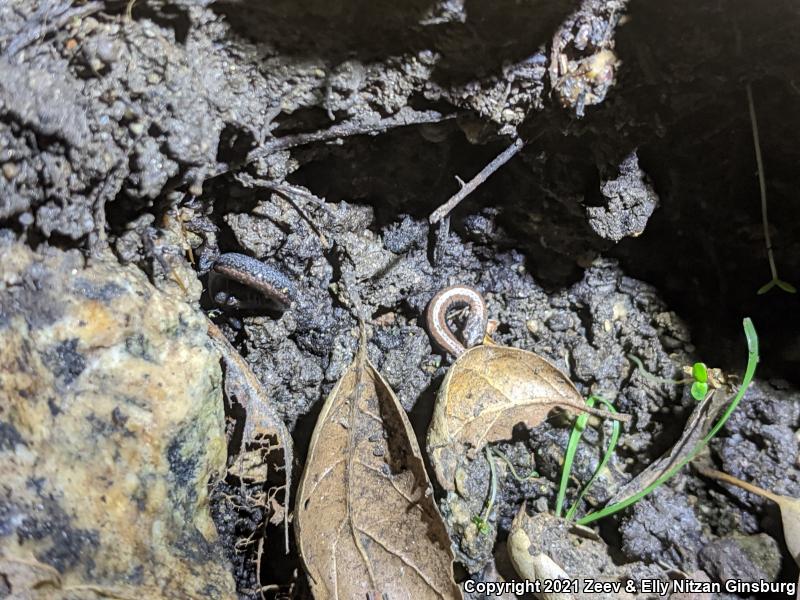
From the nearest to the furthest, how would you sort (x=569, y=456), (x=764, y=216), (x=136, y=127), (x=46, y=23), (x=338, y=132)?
(x=46, y=23) → (x=136, y=127) → (x=338, y=132) → (x=764, y=216) → (x=569, y=456)

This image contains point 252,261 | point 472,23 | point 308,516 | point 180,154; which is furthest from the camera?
point 252,261

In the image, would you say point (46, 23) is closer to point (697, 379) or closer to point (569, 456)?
point (569, 456)

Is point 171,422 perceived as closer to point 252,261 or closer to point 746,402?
point 252,261

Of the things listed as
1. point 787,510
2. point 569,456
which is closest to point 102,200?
point 569,456

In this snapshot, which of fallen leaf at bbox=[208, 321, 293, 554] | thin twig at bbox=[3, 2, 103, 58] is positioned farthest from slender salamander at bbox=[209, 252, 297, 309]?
thin twig at bbox=[3, 2, 103, 58]

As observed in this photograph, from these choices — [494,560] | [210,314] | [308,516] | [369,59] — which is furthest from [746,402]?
[210,314]

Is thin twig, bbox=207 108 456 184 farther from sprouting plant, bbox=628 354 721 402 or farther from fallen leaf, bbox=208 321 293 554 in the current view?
sprouting plant, bbox=628 354 721 402
